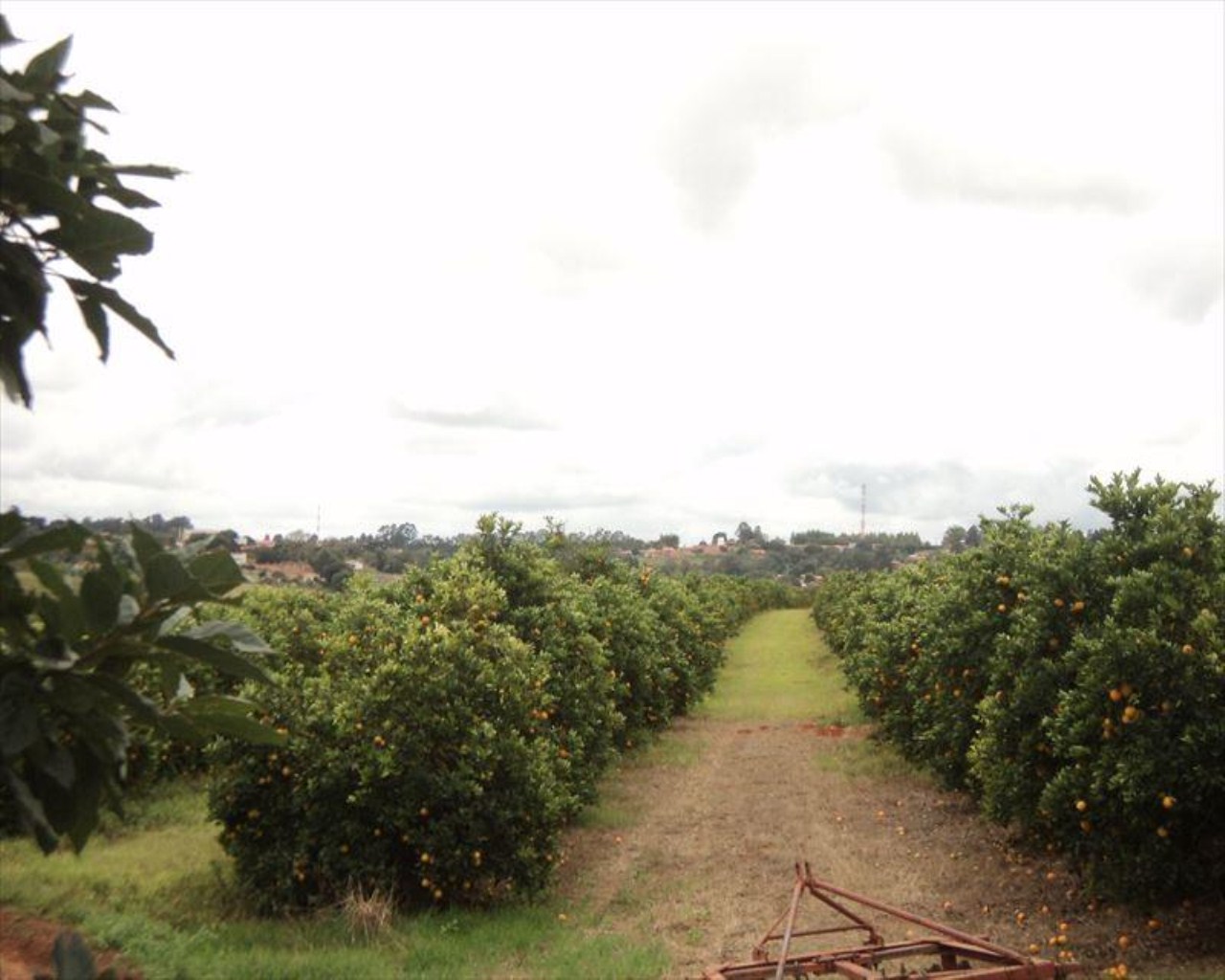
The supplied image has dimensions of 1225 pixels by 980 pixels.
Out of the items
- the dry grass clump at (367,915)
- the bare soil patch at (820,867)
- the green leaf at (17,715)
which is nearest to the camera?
the green leaf at (17,715)

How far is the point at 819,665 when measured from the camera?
35.4 m

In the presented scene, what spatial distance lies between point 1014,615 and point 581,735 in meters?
4.86

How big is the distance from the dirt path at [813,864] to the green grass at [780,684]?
259 inches

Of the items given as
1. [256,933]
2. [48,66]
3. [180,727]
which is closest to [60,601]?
[180,727]

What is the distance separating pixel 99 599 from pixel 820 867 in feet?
32.9

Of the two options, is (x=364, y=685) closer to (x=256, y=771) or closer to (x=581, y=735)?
(x=256, y=771)

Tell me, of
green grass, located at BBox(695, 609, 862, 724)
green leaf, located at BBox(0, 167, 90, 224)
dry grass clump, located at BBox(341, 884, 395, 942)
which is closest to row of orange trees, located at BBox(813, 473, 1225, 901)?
dry grass clump, located at BBox(341, 884, 395, 942)

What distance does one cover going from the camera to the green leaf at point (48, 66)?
1.77m

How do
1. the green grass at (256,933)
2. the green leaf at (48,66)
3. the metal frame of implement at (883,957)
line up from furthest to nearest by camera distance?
the green grass at (256,933) < the metal frame of implement at (883,957) < the green leaf at (48,66)

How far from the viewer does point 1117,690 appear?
24.1 feet

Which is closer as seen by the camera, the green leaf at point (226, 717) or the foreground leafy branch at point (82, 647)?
the foreground leafy branch at point (82, 647)

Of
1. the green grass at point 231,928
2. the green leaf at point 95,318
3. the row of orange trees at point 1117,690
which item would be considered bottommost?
the green grass at point 231,928

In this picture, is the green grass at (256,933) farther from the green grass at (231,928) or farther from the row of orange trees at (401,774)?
the row of orange trees at (401,774)

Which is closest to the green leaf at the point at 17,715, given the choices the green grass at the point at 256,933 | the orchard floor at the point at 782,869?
the orchard floor at the point at 782,869
